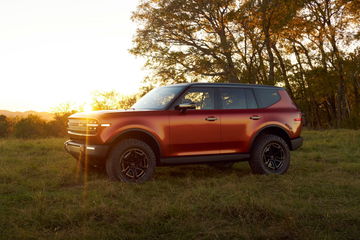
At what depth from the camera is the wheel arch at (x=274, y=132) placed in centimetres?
824

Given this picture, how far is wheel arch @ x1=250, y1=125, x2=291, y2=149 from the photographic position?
8238mm

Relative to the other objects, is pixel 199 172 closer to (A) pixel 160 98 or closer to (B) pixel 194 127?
(B) pixel 194 127

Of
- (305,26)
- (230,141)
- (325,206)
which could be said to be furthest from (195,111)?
(305,26)

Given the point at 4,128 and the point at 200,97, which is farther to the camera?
the point at 4,128

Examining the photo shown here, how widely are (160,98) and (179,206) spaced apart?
314 cm

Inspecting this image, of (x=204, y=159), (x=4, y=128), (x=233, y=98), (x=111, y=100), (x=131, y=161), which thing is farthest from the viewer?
(x=111, y=100)

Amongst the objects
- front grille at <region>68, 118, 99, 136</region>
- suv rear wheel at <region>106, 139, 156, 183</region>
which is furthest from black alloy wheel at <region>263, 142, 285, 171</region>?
front grille at <region>68, 118, 99, 136</region>

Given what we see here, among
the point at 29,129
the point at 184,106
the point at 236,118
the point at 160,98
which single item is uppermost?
the point at 160,98

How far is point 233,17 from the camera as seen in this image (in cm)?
2489

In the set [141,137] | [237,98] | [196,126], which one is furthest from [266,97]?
[141,137]

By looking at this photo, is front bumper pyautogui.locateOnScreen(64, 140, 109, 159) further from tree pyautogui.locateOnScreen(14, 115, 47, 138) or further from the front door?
tree pyautogui.locateOnScreen(14, 115, 47, 138)

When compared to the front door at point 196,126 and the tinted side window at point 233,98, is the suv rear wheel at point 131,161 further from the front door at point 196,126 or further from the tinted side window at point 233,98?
the tinted side window at point 233,98

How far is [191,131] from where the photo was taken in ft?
24.6

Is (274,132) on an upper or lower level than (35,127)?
upper
